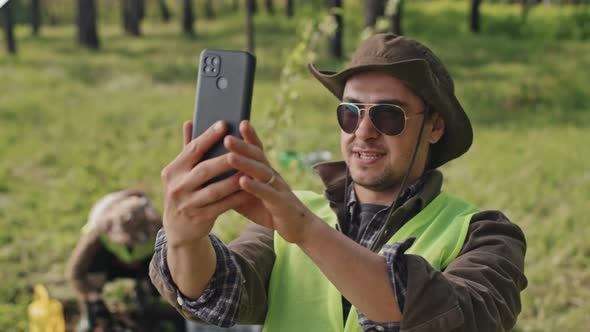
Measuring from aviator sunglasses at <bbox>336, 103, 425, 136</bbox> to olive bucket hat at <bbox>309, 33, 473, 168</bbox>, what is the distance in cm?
9

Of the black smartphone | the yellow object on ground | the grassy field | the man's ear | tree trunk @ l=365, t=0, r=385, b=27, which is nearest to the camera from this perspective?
the black smartphone

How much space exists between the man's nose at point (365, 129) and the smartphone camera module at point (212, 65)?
0.62 meters

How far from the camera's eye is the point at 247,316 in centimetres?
222

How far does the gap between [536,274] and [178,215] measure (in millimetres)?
5024

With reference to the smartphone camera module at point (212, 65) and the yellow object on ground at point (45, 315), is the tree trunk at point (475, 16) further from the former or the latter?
the smartphone camera module at point (212, 65)

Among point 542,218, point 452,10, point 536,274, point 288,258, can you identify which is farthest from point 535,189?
point 452,10

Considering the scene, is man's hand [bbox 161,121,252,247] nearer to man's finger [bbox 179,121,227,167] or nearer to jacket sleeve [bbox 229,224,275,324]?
man's finger [bbox 179,121,227,167]

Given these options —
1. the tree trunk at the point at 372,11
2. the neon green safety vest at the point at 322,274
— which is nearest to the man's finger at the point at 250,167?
the neon green safety vest at the point at 322,274

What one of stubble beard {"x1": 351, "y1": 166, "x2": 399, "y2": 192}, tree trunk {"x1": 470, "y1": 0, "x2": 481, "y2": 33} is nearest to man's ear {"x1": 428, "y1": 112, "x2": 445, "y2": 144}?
stubble beard {"x1": 351, "y1": 166, "x2": 399, "y2": 192}

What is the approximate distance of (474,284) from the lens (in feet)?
6.17

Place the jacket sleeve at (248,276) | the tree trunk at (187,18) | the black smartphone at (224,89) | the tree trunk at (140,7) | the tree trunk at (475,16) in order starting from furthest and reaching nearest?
the tree trunk at (187,18) → the tree trunk at (140,7) → the tree trunk at (475,16) → the jacket sleeve at (248,276) → the black smartphone at (224,89)

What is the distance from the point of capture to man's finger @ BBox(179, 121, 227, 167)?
1.61 m

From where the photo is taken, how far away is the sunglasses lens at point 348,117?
2279 millimetres

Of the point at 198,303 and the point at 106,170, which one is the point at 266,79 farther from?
the point at 198,303
